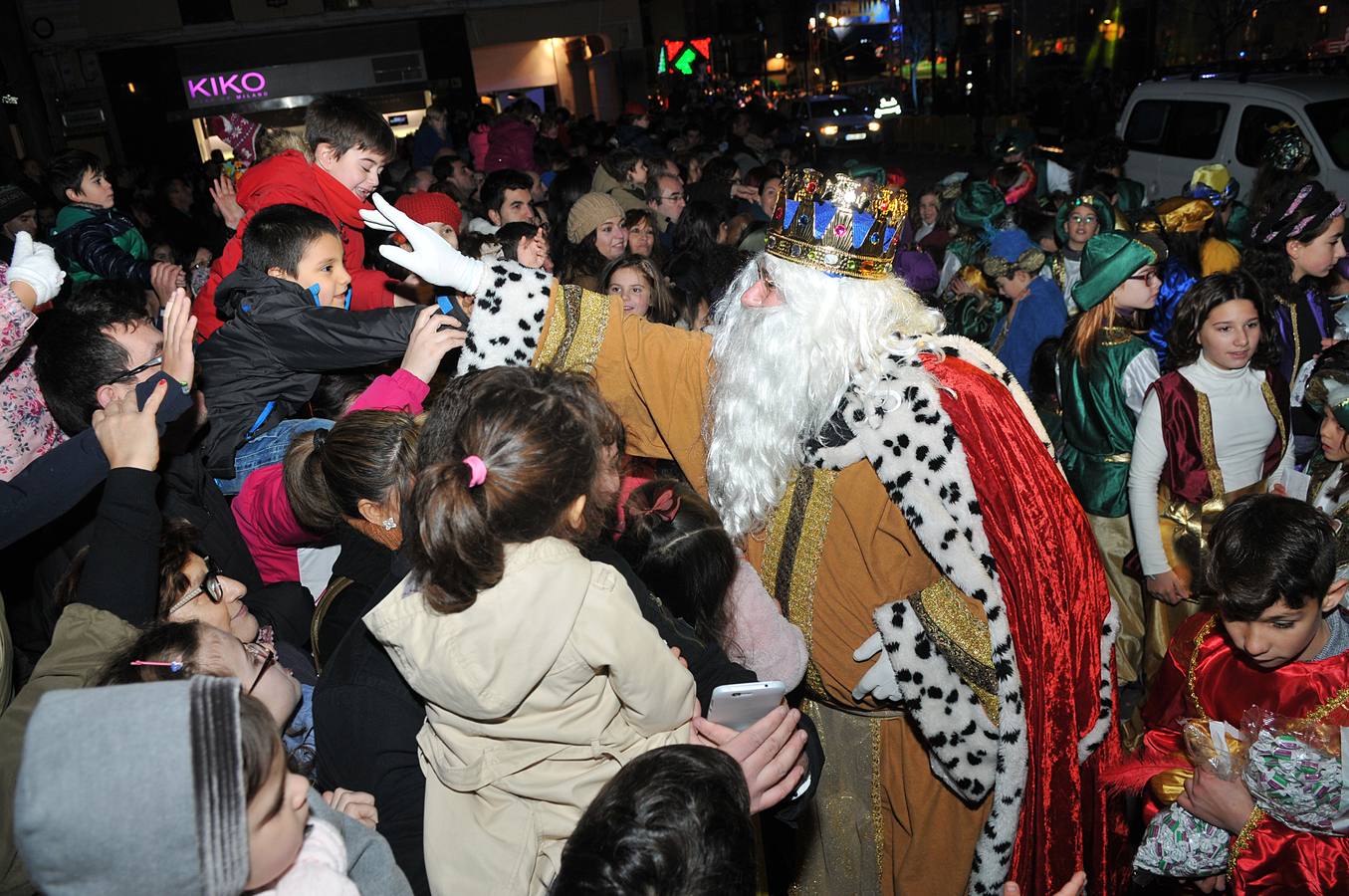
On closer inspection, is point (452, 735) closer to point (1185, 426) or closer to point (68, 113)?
point (1185, 426)

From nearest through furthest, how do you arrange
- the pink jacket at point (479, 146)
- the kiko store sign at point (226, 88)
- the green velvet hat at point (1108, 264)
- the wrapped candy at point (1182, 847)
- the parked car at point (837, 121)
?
the wrapped candy at point (1182, 847), the green velvet hat at point (1108, 264), the pink jacket at point (479, 146), the kiko store sign at point (226, 88), the parked car at point (837, 121)

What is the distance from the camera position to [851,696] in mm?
2373

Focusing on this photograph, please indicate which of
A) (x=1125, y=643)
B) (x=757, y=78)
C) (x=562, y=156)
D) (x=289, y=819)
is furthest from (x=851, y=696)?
(x=757, y=78)

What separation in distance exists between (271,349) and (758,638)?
1795 mm

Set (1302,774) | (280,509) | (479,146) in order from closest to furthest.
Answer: (1302,774) → (280,509) → (479,146)

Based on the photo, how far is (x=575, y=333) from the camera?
2.24m

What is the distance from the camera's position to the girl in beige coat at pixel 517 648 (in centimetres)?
149

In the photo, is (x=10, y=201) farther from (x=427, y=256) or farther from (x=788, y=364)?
(x=788, y=364)

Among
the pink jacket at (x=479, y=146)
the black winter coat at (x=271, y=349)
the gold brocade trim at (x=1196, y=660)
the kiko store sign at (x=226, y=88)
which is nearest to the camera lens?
the gold brocade trim at (x=1196, y=660)

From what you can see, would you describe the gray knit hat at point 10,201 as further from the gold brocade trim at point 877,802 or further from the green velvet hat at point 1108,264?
the green velvet hat at point 1108,264

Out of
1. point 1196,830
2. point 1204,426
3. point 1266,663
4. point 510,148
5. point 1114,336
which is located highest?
point 510,148

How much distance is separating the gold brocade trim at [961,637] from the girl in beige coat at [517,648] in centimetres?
74

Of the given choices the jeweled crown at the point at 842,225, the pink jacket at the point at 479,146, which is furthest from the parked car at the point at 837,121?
the jeweled crown at the point at 842,225

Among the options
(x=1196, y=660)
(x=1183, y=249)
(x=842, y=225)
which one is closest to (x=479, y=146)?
(x=1183, y=249)
